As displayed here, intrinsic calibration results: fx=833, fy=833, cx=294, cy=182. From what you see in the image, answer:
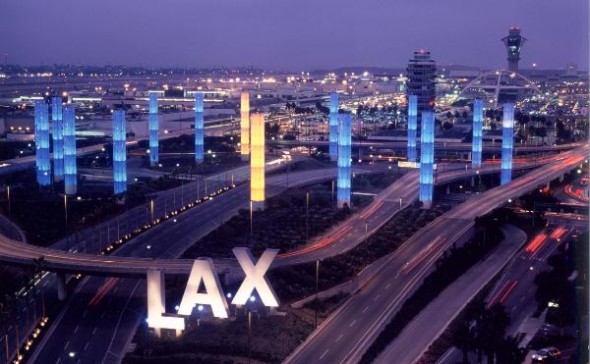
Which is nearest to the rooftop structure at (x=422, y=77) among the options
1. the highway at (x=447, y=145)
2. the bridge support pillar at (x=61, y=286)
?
the highway at (x=447, y=145)

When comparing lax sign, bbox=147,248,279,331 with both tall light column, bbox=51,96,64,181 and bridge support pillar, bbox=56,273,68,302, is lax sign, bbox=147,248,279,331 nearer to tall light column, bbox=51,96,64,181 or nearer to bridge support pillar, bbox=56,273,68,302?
bridge support pillar, bbox=56,273,68,302

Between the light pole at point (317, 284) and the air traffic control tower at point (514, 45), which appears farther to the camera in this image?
the air traffic control tower at point (514, 45)

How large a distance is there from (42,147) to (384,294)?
1461 centimetres

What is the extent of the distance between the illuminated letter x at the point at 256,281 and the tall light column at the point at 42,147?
13.9m

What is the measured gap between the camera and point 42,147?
82.5 ft

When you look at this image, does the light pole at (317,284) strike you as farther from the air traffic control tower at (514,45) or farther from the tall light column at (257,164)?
the air traffic control tower at (514,45)

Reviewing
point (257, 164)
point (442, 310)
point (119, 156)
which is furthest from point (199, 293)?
point (119, 156)

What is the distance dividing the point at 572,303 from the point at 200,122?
20.5 m

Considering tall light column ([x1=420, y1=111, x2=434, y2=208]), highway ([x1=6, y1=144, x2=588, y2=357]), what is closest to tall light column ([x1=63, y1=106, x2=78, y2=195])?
highway ([x1=6, y1=144, x2=588, y2=357])

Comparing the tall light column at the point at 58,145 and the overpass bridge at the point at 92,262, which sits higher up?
the tall light column at the point at 58,145

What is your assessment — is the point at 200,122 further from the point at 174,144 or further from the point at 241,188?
the point at 241,188

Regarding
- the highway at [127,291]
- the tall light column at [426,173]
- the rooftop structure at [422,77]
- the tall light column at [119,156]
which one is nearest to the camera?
the highway at [127,291]

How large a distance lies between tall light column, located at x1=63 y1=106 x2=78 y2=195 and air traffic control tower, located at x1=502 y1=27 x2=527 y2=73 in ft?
201

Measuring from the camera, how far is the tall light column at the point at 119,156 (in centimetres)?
2331
